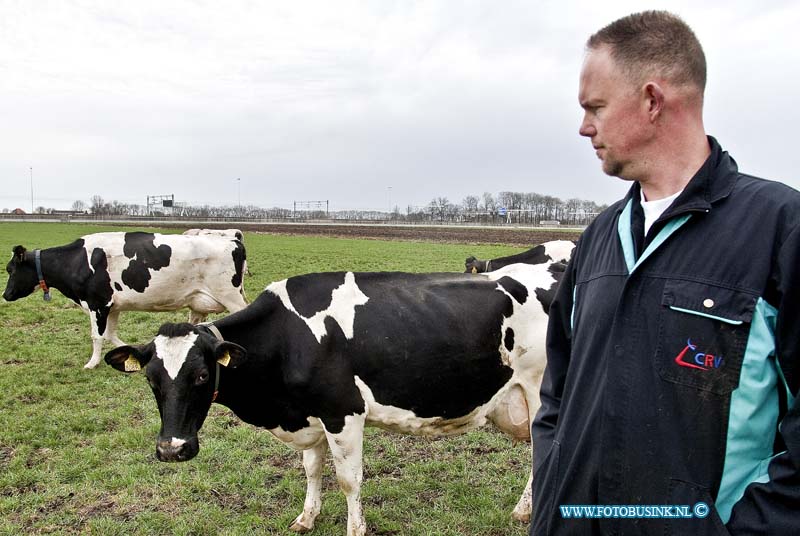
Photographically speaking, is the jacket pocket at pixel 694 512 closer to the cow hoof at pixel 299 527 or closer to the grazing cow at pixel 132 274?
the cow hoof at pixel 299 527

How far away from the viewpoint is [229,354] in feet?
14.4

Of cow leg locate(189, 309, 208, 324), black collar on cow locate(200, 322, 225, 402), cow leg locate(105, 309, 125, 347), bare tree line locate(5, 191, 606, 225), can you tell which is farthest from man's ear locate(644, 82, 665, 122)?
bare tree line locate(5, 191, 606, 225)

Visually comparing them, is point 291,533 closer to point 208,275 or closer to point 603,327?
point 603,327

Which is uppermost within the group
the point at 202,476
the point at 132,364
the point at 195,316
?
the point at 132,364

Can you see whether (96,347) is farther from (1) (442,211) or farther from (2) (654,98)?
(1) (442,211)

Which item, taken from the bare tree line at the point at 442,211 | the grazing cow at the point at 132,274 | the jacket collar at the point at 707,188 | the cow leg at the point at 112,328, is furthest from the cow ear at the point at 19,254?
the bare tree line at the point at 442,211

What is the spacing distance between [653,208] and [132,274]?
427 inches

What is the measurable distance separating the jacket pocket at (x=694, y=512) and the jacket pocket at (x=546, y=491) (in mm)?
401

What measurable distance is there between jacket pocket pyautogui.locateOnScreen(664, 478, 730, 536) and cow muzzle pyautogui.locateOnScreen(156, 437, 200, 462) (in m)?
3.50

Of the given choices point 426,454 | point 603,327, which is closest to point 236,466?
point 426,454

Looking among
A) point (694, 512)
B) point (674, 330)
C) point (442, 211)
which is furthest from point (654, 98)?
point (442, 211)

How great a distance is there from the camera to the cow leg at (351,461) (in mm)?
4551

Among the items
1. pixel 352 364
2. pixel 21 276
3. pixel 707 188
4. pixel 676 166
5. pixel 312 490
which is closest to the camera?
pixel 707 188

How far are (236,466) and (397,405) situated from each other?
7.81 feet
